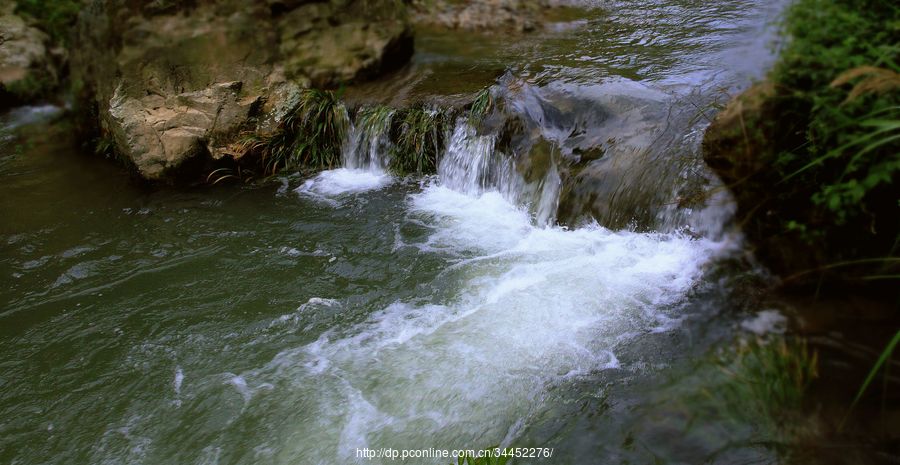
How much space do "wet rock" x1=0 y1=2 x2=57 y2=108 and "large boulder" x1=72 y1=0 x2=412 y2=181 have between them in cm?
292

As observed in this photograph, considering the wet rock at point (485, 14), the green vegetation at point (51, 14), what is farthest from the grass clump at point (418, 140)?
the green vegetation at point (51, 14)

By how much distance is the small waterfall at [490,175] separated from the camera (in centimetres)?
548

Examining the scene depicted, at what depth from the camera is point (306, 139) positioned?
741cm

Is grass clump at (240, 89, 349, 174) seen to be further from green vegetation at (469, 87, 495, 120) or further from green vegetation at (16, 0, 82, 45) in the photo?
green vegetation at (16, 0, 82, 45)

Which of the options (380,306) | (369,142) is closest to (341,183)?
(369,142)

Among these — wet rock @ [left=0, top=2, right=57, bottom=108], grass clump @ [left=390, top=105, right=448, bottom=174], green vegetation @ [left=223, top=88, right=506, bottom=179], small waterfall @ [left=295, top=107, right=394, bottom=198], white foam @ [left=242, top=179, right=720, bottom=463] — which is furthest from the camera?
wet rock @ [left=0, top=2, right=57, bottom=108]

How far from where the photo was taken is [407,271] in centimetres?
505

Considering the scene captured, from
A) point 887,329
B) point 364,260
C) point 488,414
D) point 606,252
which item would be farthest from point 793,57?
point 364,260

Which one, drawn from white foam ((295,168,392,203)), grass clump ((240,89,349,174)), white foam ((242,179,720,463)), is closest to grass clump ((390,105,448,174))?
white foam ((295,168,392,203))

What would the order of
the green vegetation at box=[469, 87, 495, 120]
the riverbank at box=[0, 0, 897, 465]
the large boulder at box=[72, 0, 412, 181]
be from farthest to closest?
1. the large boulder at box=[72, 0, 412, 181]
2. the green vegetation at box=[469, 87, 495, 120]
3. the riverbank at box=[0, 0, 897, 465]

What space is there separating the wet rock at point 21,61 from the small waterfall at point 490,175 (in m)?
7.49

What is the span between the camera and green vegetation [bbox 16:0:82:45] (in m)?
9.97

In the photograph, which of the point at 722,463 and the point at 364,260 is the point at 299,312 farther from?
the point at 722,463

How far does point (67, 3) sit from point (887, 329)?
449 inches
